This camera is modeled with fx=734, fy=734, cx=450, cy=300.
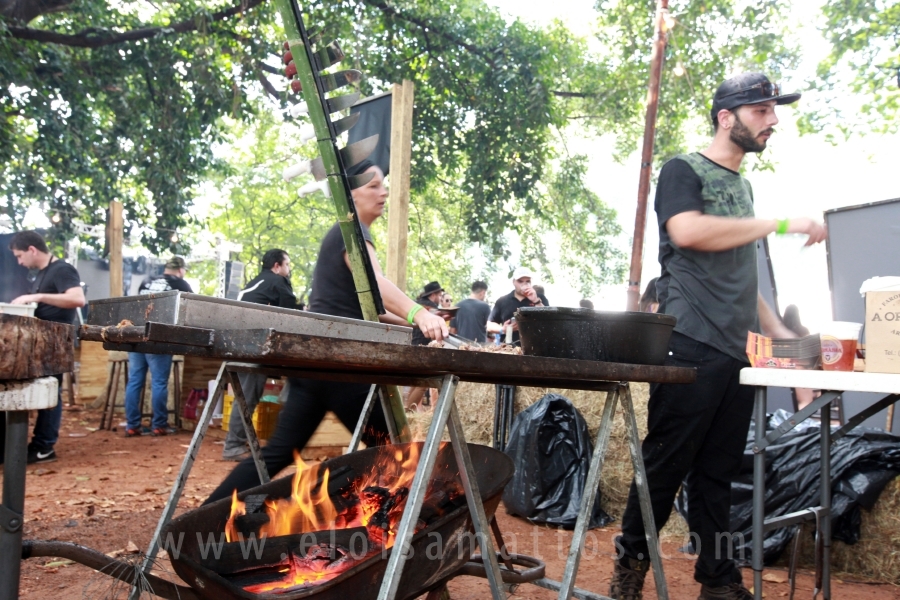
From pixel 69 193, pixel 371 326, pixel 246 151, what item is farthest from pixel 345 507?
pixel 246 151

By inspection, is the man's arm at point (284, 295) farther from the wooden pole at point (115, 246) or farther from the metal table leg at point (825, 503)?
the metal table leg at point (825, 503)

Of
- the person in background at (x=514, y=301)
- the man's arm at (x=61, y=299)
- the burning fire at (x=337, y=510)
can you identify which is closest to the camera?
the burning fire at (x=337, y=510)

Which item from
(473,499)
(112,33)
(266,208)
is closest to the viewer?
(473,499)

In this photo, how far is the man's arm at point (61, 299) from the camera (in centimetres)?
659

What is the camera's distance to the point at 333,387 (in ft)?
10.8

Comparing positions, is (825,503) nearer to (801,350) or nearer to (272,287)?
(801,350)

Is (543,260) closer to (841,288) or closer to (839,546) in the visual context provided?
(841,288)

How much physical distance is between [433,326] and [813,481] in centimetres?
285

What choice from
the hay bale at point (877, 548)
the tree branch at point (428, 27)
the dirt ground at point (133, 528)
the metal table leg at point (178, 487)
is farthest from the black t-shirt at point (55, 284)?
the tree branch at point (428, 27)

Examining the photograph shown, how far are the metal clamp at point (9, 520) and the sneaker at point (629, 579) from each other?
224 centimetres

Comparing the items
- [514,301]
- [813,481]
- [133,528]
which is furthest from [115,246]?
[813,481]

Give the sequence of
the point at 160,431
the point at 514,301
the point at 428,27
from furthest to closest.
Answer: the point at 428,27 < the point at 514,301 < the point at 160,431

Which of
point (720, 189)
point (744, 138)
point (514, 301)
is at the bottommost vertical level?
point (514, 301)

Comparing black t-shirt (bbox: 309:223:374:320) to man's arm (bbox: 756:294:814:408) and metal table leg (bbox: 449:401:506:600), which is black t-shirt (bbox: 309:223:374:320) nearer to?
metal table leg (bbox: 449:401:506:600)
